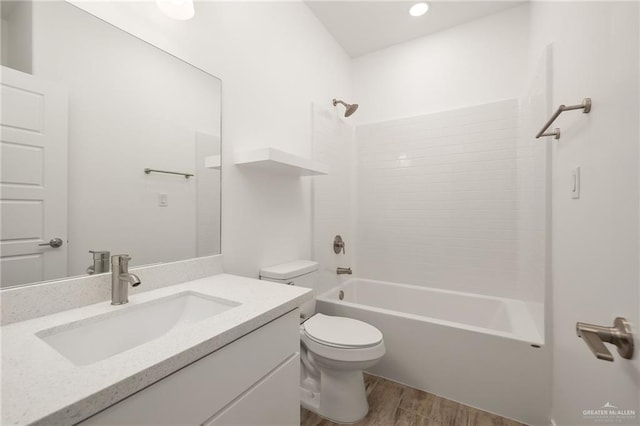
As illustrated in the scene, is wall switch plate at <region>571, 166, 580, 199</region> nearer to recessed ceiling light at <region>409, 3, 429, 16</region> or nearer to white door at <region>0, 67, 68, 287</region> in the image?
recessed ceiling light at <region>409, 3, 429, 16</region>

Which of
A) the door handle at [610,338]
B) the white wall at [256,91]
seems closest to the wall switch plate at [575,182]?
the door handle at [610,338]

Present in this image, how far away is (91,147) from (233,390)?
96cm

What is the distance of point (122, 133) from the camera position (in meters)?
1.03

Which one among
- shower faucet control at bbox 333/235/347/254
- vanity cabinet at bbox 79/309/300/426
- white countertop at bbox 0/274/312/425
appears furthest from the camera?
shower faucet control at bbox 333/235/347/254

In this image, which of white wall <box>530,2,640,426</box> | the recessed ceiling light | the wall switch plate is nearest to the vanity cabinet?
white wall <box>530,2,640,426</box>

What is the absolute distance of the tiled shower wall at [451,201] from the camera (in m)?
2.08

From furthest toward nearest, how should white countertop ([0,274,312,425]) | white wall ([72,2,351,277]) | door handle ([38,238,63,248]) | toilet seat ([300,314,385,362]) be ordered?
toilet seat ([300,314,385,362])
white wall ([72,2,351,277])
door handle ([38,238,63,248])
white countertop ([0,274,312,425])

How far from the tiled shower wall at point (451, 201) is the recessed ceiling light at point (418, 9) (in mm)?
817

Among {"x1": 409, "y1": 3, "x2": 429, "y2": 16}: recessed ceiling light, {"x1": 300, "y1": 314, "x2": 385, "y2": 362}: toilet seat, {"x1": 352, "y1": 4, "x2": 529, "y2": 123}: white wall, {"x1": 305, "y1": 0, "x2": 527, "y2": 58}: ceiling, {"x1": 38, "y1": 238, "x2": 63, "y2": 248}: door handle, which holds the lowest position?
{"x1": 300, "y1": 314, "x2": 385, "y2": 362}: toilet seat

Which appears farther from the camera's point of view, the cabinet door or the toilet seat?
the toilet seat

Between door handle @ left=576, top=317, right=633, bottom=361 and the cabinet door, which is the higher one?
door handle @ left=576, top=317, right=633, bottom=361

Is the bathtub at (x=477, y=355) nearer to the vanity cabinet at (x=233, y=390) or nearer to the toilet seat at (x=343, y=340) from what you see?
the toilet seat at (x=343, y=340)

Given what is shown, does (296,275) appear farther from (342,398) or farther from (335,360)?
(342,398)

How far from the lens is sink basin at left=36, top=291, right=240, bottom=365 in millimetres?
741
